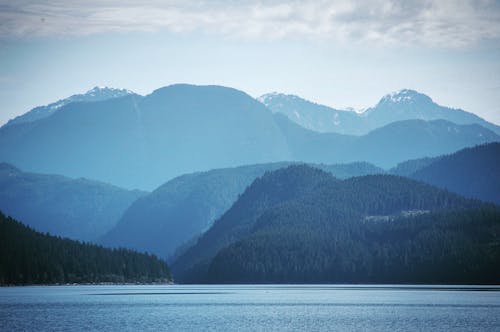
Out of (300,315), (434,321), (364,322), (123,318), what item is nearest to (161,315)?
(123,318)

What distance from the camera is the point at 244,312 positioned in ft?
655

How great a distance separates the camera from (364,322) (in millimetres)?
167125

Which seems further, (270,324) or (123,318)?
(123,318)

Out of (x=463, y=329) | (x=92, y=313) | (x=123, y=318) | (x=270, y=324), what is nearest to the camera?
(x=463, y=329)

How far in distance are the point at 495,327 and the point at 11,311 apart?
97.4 meters

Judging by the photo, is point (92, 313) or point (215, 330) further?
point (92, 313)

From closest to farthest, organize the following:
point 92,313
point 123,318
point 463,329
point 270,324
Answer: point 463,329 < point 270,324 < point 123,318 < point 92,313

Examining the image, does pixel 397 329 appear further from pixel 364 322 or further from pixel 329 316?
pixel 329 316

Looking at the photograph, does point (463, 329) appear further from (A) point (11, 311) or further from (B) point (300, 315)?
(A) point (11, 311)

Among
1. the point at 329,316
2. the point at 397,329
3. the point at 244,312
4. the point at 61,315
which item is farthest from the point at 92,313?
the point at 397,329

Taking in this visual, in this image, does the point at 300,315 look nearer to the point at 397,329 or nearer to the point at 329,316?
the point at 329,316

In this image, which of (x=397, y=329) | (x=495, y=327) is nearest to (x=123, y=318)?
(x=397, y=329)

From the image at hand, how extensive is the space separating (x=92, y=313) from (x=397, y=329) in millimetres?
69866

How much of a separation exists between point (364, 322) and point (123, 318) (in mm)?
47684
